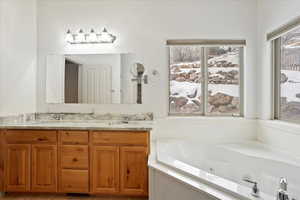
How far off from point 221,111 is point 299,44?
1.27 meters

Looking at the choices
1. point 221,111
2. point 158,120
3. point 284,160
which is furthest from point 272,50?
point 158,120

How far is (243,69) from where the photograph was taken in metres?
3.38

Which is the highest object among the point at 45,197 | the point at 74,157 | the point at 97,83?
the point at 97,83

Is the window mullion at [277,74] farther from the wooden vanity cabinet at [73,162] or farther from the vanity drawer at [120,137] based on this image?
the wooden vanity cabinet at [73,162]

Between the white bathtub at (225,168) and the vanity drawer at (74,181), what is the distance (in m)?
0.85

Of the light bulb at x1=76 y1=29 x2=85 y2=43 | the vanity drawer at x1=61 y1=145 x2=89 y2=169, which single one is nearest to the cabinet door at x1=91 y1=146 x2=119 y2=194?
the vanity drawer at x1=61 y1=145 x2=89 y2=169

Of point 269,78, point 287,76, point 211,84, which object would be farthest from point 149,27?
point 287,76

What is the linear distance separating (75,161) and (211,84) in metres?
2.00

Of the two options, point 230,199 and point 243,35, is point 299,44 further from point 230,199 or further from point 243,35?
point 230,199

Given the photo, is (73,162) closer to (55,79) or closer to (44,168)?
(44,168)

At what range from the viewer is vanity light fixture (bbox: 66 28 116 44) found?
11.0 ft

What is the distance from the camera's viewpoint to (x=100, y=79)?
11.2ft

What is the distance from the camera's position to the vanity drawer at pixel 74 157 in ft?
9.14

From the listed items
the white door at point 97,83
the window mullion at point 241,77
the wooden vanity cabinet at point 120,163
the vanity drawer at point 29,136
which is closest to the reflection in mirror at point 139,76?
the white door at point 97,83
